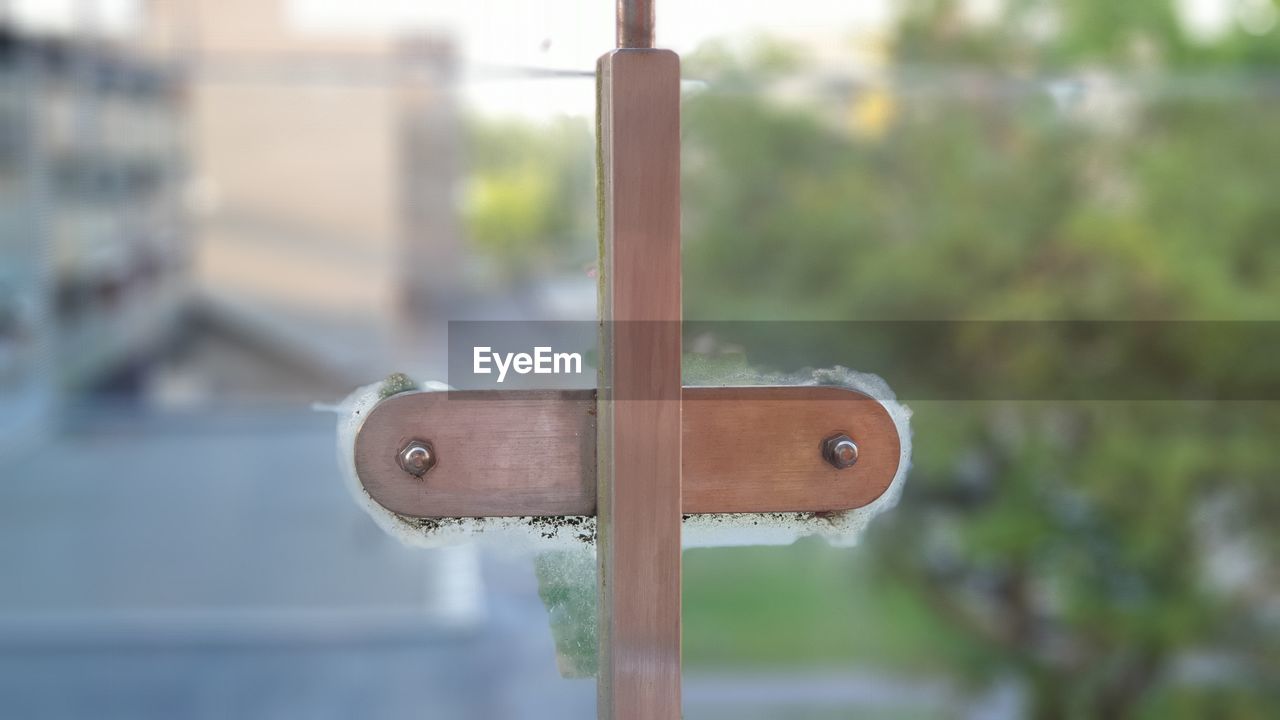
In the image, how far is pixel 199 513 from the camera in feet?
12.4

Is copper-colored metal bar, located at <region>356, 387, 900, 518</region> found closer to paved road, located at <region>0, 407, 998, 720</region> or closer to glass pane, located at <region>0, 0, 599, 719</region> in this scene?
paved road, located at <region>0, 407, 998, 720</region>

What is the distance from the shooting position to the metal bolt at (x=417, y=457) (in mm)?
543

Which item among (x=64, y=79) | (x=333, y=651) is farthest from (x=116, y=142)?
(x=333, y=651)

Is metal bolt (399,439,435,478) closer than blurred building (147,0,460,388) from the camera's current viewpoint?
Yes

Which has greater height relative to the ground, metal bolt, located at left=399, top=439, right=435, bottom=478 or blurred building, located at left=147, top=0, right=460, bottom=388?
blurred building, located at left=147, top=0, right=460, bottom=388

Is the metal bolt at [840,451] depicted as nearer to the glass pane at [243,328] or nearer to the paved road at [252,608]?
the paved road at [252,608]

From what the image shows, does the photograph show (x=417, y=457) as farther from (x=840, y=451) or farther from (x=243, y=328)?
(x=243, y=328)

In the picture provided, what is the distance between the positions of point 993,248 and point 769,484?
2867 millimetres

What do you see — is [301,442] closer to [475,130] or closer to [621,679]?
[475,130]

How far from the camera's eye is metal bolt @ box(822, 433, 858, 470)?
56 cm

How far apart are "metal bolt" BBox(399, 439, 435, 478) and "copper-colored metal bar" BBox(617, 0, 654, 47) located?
192 millimetres

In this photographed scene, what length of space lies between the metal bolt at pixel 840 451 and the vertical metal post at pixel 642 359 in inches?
2.9

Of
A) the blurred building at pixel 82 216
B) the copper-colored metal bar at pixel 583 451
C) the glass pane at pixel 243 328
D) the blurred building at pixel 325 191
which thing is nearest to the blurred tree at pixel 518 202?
the glass pane at pixel 243 328

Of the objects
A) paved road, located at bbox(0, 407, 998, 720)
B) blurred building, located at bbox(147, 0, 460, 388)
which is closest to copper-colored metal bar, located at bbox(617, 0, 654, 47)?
paved road, located at bbox(0, 407, 998, 720)
